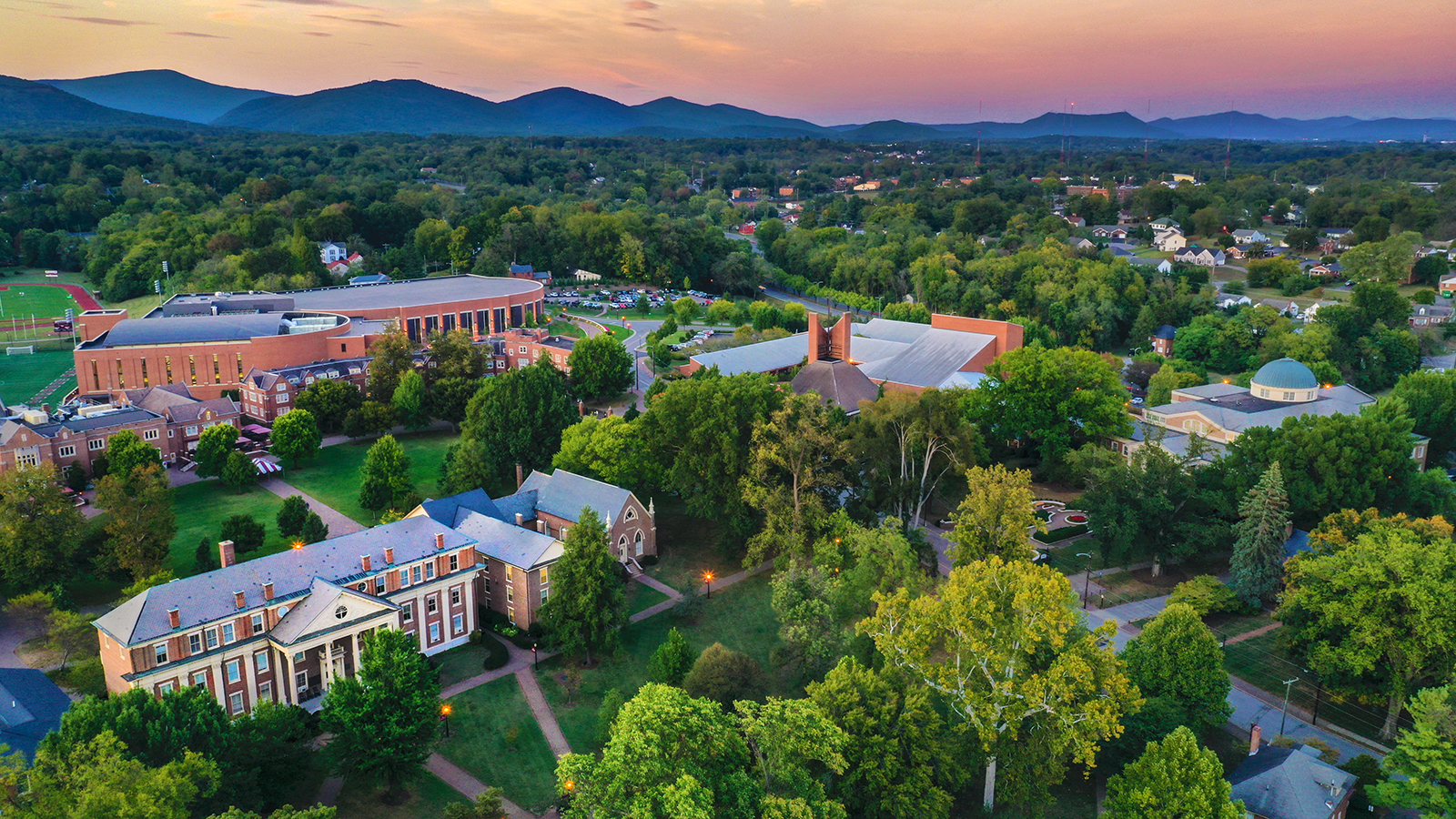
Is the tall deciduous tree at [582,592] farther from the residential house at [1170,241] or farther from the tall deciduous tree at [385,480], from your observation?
the residential house at [1170,241]

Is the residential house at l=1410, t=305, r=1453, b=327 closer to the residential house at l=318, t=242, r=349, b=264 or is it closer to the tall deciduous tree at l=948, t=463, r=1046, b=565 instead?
the tall deciduous tree at l=948, t=463, r=1046, b=565

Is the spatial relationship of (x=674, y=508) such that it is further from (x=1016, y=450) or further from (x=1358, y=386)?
(x=1358, y=386)

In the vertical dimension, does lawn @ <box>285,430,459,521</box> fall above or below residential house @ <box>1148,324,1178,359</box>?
below

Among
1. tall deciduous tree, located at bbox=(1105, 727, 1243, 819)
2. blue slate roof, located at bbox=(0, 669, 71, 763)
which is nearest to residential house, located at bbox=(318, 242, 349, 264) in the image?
blue slate roof, located at bbox=(0, 669, 71, 763)

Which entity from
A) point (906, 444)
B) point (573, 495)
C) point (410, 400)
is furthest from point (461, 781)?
point (410, 400)

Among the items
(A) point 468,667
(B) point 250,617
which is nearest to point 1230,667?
(A) point 468,667
